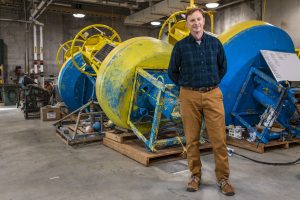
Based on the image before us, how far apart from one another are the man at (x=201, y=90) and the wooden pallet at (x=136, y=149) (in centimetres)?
99

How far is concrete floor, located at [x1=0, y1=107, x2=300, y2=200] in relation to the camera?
291 cm

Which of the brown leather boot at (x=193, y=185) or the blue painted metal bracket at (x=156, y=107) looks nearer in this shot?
the brown leather boot at (x=193, y=185)

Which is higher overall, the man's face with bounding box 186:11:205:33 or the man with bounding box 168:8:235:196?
the man's face with bounding box 186:11:205:33

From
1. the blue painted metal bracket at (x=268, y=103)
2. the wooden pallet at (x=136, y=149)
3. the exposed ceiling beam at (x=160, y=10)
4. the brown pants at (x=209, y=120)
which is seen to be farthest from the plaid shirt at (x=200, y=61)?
the exposed ceiling beam at (x=160, y=10)

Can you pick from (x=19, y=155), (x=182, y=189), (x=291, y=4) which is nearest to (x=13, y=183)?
(x=19, y=155)

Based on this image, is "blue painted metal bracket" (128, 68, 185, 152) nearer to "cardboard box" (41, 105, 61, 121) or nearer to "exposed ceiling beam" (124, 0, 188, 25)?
"cardboard box" (41, 105, 61, 121)

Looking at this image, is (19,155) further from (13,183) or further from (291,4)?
(291,4)

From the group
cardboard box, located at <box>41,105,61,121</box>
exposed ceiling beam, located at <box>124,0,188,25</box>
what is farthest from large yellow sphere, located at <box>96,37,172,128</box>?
exposed ceiling beam, located at <box>124,0,188,25</box>

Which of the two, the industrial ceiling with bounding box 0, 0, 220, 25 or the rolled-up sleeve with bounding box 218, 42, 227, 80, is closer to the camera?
the rolled-up sleeve with bounding box 218, 42, 227, 80

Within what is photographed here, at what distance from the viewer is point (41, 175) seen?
353 centimetres

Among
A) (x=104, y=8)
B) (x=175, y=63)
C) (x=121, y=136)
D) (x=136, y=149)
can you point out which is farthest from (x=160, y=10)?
(x=175, y=63)

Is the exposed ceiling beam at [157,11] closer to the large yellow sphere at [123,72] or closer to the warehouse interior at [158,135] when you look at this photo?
the warehouse interior at [158,135]

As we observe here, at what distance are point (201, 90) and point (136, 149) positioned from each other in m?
1.68

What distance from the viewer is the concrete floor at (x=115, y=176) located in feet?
9.53
